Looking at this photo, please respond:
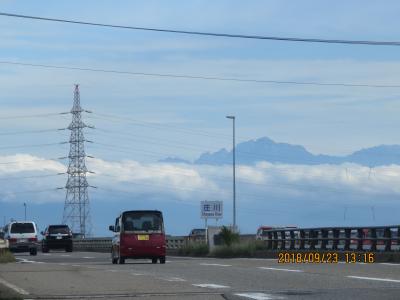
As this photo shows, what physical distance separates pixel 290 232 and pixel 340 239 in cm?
505

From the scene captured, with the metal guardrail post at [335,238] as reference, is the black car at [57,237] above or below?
above

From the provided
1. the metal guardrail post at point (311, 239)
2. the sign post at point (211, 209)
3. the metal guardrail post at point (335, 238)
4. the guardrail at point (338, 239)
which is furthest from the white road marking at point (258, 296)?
the sign post at point (211, 209)

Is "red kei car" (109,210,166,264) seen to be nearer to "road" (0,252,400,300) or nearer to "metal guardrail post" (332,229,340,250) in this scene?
"metal guardrail post" (332,229,340,250)

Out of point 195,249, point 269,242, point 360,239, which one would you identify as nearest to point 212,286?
point 360,239

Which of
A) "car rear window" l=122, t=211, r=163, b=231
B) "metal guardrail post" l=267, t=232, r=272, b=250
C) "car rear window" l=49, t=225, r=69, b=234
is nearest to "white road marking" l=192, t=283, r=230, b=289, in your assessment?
"car rear window" l=122, t=211, r=163, b=231

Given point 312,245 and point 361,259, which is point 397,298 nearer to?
point 361,259

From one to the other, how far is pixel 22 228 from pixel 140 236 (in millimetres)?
19573

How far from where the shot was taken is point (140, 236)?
33.4m

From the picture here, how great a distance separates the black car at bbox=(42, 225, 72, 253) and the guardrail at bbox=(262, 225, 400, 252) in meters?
18.8

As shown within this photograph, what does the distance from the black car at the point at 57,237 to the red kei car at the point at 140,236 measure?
23.8m

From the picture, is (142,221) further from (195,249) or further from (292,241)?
(195,249)

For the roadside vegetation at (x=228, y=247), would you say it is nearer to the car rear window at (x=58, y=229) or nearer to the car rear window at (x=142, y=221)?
the car rear window at (x=142, y=221)

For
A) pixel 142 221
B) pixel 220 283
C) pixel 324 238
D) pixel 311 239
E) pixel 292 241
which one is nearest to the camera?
pixel 220 283

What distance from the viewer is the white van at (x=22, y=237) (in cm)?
5128
